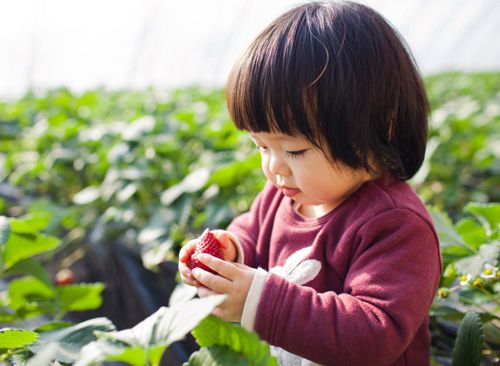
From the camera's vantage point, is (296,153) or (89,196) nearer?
(296,153)

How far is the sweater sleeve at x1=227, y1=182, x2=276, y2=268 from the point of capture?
109 centimetres

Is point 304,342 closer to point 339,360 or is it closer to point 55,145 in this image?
point 339,360

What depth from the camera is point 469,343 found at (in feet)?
2.87

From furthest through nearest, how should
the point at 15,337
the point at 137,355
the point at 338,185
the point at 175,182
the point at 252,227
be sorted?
the point at 175,182 < the point at 252,227 < the point at 338,185 < the point at 15,337 < the point at 137,355

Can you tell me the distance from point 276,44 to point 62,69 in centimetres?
794

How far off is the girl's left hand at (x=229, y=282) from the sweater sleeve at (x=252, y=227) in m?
0.27

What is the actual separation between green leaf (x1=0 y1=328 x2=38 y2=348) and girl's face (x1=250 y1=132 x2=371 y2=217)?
0.44 meters

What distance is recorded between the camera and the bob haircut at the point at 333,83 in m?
0.83

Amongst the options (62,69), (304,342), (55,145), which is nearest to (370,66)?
(304,342)

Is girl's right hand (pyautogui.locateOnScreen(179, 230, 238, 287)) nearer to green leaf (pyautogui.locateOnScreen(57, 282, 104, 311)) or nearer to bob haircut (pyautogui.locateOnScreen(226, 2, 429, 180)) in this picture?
bob haircut (pyautogui.locateOnScreen(226, 2, 429, 180))

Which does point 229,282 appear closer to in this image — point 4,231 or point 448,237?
point 4,231

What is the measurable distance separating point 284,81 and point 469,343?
1.67ft

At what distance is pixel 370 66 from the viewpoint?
841mm

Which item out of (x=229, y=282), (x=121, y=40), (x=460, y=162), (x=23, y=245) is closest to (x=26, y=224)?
(x=23, y=245)
